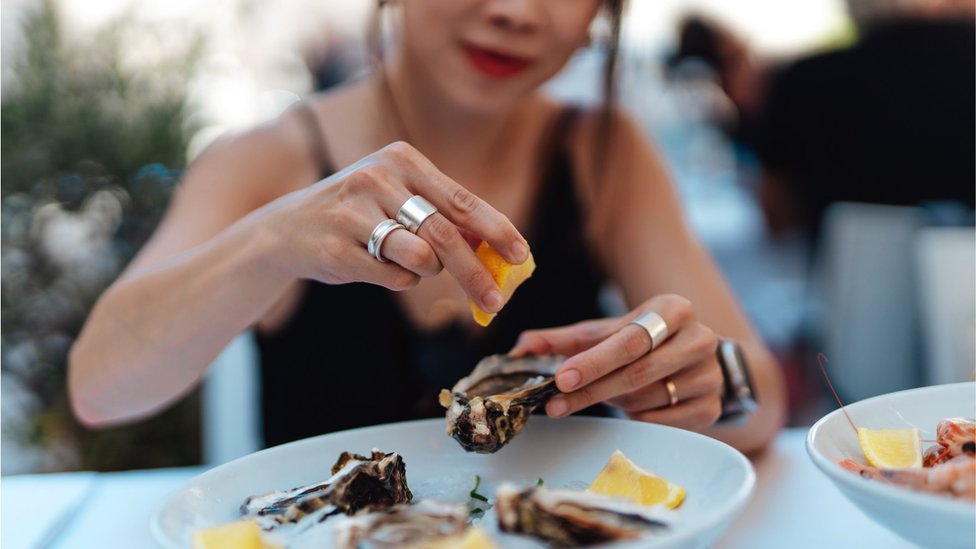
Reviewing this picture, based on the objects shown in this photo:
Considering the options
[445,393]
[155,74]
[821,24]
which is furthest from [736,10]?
[445,393]

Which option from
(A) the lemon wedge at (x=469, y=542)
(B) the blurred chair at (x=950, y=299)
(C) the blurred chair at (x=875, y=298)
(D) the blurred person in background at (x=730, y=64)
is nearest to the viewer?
(A) the lemon wedge at (x=469, y=542)

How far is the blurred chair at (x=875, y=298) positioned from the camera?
2562mm

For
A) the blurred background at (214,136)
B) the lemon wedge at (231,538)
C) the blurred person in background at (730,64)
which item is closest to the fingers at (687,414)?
the lemon wedge at (231,538)

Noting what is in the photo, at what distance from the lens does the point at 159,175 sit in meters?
2.52

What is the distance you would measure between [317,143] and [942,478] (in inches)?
44.6

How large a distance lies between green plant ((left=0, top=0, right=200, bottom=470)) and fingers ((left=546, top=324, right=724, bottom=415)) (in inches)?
80.7

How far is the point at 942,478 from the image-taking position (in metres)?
0.53

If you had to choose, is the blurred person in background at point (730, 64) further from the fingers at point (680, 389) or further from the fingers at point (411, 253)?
the fingers at point (411, 253)

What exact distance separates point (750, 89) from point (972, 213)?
2.88 feet

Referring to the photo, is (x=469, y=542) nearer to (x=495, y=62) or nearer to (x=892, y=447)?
(x=892, y=447)

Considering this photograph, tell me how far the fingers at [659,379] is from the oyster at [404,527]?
24 centimetres

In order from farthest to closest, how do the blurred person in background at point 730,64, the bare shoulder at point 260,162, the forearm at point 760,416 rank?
1. the blurred person in background at point 730,64
2. the bare shoulder at point 260,162
3. the forearm at point 760,416

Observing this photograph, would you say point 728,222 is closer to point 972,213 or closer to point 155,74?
point 972,213

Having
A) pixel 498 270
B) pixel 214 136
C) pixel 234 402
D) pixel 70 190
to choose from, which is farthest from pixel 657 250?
pixel 70 190
